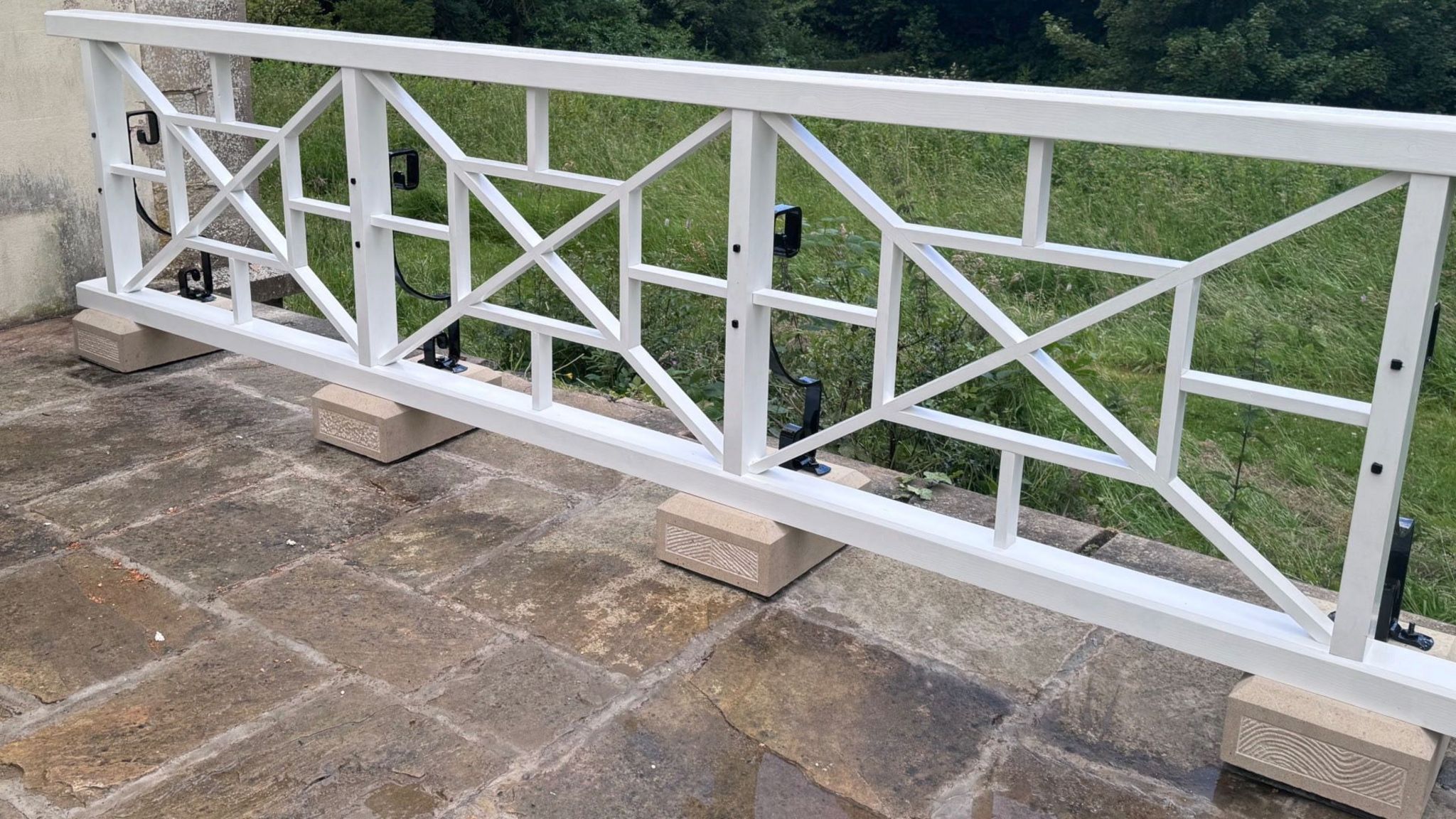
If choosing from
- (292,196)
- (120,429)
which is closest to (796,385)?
(292,196)

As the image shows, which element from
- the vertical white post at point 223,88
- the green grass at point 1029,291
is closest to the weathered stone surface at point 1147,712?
the green grass at point 1029,291

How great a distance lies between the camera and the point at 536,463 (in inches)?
158

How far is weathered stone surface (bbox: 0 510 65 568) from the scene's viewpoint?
3.33m

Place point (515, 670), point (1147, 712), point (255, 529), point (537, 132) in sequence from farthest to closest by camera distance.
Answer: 1. point (255, 529)
2. point (537, 132)
3. point (515, 670)
4. point (1147, 712)

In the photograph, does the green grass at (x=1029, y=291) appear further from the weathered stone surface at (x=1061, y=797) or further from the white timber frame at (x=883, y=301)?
the weathered stone surface at (x=1061, y=797)

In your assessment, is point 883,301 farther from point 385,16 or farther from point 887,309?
point 385,16

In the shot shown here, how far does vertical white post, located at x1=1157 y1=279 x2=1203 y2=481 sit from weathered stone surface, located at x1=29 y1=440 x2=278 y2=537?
8.49 feet

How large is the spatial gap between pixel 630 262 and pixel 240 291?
177 cm

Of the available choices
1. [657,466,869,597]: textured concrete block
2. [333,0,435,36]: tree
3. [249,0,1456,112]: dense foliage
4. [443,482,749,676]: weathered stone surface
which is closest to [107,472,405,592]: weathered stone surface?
[443,482,749,676]: weathered stone surface

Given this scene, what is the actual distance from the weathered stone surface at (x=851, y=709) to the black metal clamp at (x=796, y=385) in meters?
0.41

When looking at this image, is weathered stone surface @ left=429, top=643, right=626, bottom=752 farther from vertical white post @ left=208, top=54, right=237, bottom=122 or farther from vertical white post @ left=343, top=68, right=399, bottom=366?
vertical white post @ left=208, top=54, right=237, bottom=122

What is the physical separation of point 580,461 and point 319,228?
15.9ft

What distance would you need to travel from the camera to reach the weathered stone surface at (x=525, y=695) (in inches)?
104

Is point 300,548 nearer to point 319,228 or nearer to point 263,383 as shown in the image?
point 263,383
